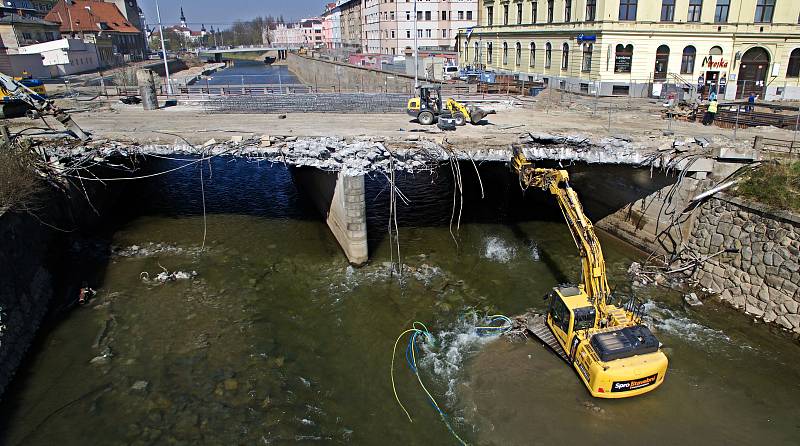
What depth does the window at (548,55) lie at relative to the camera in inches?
2015

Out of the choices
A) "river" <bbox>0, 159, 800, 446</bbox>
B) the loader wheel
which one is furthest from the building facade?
"river" <bbox>0, 159, 800, 446</bbox>

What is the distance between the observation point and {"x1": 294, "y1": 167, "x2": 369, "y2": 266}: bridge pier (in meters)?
23.1

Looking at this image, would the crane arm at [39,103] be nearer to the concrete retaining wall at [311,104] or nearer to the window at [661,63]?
the concrete retaining wall at [311,104]

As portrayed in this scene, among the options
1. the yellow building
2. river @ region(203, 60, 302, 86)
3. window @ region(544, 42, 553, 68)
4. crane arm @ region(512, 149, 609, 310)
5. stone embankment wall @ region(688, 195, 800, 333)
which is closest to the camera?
crane arm @ region(512, 149, 609, 310)

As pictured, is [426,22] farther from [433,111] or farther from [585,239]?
[585,239]

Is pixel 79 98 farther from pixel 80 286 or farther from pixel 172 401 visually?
pixel 172 401

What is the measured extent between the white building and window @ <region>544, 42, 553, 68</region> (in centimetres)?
6899

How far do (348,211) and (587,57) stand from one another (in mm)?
33572

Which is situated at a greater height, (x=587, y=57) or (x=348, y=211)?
(x=587, y=57)

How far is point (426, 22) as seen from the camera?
3910 inches

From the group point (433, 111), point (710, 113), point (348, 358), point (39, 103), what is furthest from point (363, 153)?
point (710, 113)

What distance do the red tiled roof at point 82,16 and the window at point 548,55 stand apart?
90.6 meters

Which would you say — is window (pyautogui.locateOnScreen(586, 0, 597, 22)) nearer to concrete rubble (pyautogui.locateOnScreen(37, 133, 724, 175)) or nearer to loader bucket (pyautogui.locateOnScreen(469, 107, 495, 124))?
loader bucket (pyautogui.locateOnScreen(469, 107, 495, 124))

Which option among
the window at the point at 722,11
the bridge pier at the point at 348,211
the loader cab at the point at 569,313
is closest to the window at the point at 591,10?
the window at the point at 722,11
